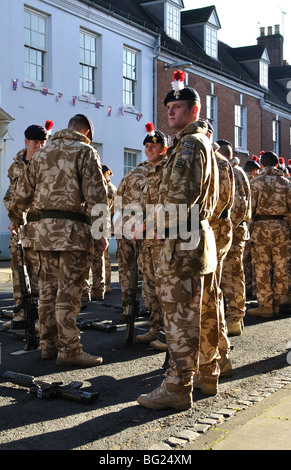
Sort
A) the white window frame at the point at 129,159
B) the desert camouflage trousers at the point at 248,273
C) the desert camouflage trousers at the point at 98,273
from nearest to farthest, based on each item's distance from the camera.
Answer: the desert camouflage trousers at the point at 98,273 < the desert camouflage trousers at the point at 248,273 < the white window frame at the point at 129,159

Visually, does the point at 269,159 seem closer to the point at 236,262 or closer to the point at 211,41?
the point at 236,262

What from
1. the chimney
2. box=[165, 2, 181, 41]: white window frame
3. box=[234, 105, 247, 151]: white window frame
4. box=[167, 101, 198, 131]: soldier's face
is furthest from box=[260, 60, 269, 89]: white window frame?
box=[167, 101, 198, 131]: soldier's face

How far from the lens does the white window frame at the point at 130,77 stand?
2125 centimetres

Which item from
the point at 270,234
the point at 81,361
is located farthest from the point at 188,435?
the point at 270,234

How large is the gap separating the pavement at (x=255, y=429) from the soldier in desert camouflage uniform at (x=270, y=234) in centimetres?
401

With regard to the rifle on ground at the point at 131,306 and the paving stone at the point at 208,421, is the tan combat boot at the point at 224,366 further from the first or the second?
the rifle on ground at the point at 131,306

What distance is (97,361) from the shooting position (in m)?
5.61

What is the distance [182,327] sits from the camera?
434cm

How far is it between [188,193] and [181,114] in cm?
70

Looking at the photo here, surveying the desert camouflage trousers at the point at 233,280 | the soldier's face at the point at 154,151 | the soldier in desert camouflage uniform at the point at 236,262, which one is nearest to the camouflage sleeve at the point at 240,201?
the soldier in desert camouflage uniform at the point at 236,262

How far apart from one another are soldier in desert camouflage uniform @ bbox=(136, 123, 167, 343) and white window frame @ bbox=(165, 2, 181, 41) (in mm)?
19261

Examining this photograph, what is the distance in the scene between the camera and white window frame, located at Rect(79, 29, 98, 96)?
754 inches

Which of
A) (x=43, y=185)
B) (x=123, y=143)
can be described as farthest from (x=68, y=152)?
(x=123, y=143)

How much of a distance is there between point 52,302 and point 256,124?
27.3 meters
